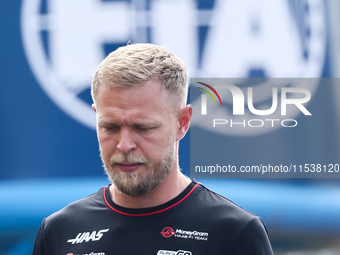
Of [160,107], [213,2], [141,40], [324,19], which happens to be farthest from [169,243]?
[324,19]

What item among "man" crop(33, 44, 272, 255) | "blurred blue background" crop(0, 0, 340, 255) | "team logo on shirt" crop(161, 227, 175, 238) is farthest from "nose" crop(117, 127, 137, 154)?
"blurred blue background" crop(0, 0, 340, 255)

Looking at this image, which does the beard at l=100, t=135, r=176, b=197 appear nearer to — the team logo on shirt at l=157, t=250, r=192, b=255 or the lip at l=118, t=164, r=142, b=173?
the lip at l=118, t=164, r=142, b=173

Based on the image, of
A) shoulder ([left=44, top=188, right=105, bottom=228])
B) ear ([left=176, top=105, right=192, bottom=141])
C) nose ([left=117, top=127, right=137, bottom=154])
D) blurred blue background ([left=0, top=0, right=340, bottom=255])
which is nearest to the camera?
nose ([left=117, top=127, right=137, bottom=154])

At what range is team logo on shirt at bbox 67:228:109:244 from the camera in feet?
3.93

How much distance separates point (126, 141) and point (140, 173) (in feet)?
0.36

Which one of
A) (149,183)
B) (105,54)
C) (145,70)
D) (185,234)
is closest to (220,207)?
(185,234)

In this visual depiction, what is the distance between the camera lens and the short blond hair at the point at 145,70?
1.08m

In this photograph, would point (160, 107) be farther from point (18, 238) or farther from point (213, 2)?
point (18, 238)

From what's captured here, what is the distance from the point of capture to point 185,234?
3.72 feet

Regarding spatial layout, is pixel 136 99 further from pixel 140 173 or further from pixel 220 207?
pixel 220 207

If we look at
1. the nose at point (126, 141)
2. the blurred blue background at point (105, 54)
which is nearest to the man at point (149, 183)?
the nose at point (126, 141)

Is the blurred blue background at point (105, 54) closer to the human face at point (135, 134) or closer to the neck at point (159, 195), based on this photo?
the neck at point (159, 195)

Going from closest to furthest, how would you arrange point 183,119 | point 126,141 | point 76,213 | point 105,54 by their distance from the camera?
point 126,141 < point 183,119 < point 76,213 < point 105,54

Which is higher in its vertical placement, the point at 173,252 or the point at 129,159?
the point at 129,159
